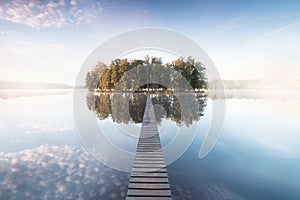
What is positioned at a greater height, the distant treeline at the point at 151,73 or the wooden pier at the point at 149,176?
the distant treeline at the point at 151,73

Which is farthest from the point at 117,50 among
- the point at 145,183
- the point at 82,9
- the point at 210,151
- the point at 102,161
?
the point at 82,9

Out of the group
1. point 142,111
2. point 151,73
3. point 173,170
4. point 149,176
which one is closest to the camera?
point 149,176

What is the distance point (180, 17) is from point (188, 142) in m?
25.1

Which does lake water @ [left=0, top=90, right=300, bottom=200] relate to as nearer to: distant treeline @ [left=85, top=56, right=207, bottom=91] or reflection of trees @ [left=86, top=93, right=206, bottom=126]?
reflection of trees @ [left=86, top=93, right=206, bottom=126]

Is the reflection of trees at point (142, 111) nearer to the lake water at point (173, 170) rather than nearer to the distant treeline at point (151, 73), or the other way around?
the lake water at point (173, 170)

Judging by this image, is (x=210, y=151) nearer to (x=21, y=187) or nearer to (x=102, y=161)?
(x=102, y=161)

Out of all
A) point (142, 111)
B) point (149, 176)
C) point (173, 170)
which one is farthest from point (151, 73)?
point (149, 176)

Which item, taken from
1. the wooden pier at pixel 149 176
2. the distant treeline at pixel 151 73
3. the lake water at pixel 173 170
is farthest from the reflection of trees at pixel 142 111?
the distant treeline at pixel 151 73

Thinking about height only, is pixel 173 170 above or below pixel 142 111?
below

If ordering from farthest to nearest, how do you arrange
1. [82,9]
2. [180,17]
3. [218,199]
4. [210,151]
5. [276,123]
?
[180,17] → [82,9] → [276,123] → [210,151] → [218,199]

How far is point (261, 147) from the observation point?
10508 mm

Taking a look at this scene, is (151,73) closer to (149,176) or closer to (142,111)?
(142,111)

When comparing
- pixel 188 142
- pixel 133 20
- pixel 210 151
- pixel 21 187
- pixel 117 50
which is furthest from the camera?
pixel 133 20

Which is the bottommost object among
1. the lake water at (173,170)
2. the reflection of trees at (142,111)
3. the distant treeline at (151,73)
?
the lake water at (173,170)
